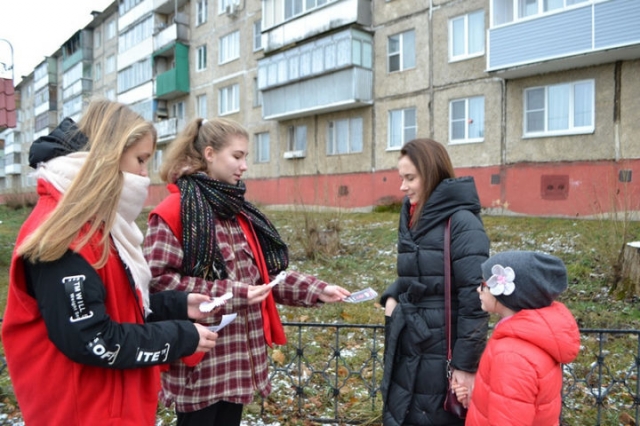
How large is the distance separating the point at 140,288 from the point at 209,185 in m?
0.63

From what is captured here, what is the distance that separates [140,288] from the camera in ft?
5.60

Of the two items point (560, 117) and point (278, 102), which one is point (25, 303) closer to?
point (560, 117)

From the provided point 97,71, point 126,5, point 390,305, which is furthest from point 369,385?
point 97,71

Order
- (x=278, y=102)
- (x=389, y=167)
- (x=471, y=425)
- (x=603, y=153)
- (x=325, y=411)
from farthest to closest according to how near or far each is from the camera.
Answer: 1. (x=278, y=102)
2. (x=389, y=167)
3. (x=603, y=153)
4. (x=325, y=411)
5. (x=471, y=425)

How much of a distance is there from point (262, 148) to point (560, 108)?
1380 cm

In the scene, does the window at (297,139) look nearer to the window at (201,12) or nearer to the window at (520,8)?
the window at (520,8)

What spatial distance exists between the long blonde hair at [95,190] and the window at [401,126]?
54.4 feet

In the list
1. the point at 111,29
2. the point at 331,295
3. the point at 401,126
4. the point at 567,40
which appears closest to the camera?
the point at 331,295

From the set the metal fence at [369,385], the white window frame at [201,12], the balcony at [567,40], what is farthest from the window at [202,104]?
the metal fence at [369,385]

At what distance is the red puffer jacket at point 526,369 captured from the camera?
1.84m

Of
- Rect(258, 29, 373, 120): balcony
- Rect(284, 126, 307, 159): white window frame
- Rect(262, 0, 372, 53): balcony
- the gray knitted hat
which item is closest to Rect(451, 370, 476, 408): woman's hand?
the gray knitted hat

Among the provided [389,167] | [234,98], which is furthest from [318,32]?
[234,98]

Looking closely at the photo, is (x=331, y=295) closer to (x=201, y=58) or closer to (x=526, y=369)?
(x=526, y=369)

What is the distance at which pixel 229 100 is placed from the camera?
1011 inches
